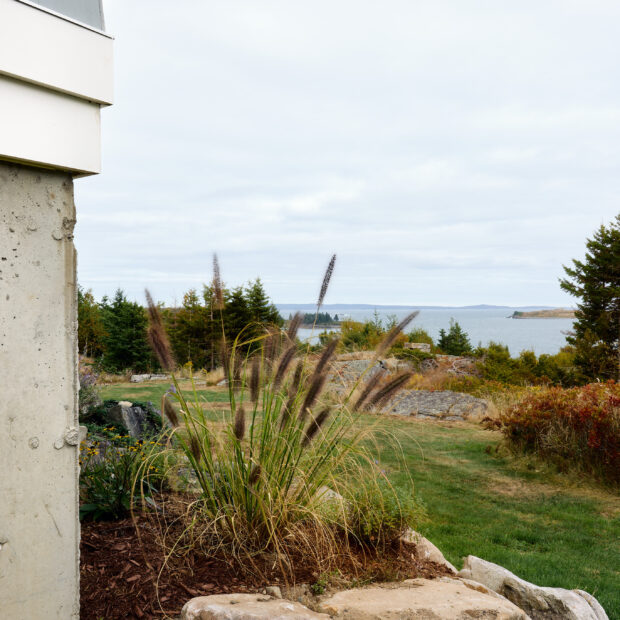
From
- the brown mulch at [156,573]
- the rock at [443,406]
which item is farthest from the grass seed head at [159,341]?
the rock at [443,406]

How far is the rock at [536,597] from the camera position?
9.45 feet

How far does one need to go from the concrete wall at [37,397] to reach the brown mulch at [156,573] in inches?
13.6

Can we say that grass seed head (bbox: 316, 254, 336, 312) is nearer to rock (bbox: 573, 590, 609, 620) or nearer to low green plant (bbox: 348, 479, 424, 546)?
low green plant (bbox: 348, 479, 424, 546)

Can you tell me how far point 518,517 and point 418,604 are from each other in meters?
3.52

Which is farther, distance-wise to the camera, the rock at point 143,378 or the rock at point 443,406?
the rock at point 143,378

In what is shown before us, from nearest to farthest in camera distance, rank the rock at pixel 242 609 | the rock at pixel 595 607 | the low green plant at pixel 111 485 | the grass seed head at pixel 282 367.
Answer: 1. the rock at pixel 242 609
2. the grass seed head at pixel 282 367
3. the rock at pixel 595 607
4. the low green plant at pixel 111 485

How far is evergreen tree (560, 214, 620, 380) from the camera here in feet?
47.3

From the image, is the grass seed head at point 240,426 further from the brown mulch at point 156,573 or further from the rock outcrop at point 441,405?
the rock outcrop at point 441,405

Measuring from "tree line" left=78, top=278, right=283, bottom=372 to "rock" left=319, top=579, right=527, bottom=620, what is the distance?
11.4 meters

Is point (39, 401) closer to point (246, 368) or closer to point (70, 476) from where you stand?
point (70, 476)

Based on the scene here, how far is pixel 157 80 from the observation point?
4.60 metres

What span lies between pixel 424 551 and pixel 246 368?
1582mm

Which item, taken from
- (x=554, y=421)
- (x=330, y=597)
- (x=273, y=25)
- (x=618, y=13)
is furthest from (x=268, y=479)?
(x=618, y=13)

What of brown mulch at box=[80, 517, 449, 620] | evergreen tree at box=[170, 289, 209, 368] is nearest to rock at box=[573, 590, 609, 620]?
brown mulch at box=[80, 517, 449, 620]
